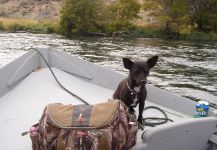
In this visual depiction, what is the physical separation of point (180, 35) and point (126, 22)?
651cm

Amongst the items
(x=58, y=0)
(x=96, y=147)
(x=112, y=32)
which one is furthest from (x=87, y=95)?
(x=58, y=0)

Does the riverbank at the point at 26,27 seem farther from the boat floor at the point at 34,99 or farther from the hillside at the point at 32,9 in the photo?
the boat floor at the point at 34,99

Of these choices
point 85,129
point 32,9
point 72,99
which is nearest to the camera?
point 85,129

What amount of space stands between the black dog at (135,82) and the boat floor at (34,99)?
39 cm

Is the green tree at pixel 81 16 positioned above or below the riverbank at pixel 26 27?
above

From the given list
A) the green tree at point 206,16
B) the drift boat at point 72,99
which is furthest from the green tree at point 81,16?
the drift boat at point 72,99

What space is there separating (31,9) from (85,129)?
54.7 meters

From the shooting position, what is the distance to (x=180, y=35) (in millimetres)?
37062

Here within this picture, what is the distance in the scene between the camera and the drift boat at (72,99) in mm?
2955

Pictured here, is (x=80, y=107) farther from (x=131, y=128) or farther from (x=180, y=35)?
(x=180, y=35)

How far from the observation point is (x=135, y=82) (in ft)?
11.5

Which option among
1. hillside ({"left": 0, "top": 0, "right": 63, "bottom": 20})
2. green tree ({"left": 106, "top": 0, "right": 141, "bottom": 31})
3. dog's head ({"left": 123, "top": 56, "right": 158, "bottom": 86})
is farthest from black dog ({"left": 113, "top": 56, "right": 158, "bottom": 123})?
hillside ({"left": 0, "top": 0, "right": 63, "bottom": 20})

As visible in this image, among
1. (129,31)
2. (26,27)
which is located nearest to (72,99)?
(129,31)

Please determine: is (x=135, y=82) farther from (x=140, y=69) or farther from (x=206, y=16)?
(x=206, y=16)
